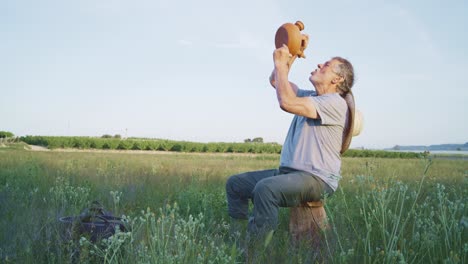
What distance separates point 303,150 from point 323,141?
201 millimetres

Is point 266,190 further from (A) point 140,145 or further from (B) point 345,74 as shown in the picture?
(A) point 140,145

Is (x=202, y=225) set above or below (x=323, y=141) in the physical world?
below

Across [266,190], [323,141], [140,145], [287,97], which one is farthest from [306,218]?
[140,145]

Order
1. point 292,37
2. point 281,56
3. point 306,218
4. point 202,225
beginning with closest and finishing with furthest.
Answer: point 202,225, point 281,56, point 306,218, point 292,37

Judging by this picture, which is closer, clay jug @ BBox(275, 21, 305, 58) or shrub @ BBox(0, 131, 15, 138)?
clay jug @ BBox(275, 21, 305, 58)

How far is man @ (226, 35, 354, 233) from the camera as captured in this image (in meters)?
3.53

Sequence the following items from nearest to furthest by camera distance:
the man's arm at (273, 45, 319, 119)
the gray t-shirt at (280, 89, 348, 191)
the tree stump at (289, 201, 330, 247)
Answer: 1. the man's arm at (273, 45, 319, 119)
2. the gray t-shirt at (280, 89, 348, 191)
3. the tree stump at (289, 201, 330, 247)

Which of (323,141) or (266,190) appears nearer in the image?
(266,190)

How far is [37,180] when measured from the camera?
268 inches

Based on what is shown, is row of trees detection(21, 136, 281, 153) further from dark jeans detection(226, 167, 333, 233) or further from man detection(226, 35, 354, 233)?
dark jeans detection(226, 167, 333, 233)

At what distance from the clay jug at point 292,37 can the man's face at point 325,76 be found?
32 centimetres

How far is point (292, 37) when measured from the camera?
4105 millimetres

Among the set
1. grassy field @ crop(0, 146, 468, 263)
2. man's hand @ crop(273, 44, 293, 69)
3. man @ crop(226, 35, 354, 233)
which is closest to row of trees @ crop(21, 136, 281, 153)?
grassy field @ crop(0, 146, 468, 263)

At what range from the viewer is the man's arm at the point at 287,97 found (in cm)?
343
